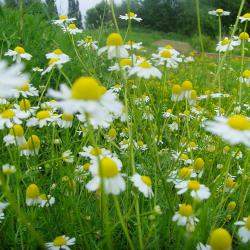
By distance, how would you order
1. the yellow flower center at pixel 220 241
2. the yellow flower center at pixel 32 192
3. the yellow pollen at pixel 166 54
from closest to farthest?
the yellow flower center at pixel 220 241, the yellow flower center at pixel 32 192, the yellow pollen at pixel 166 54

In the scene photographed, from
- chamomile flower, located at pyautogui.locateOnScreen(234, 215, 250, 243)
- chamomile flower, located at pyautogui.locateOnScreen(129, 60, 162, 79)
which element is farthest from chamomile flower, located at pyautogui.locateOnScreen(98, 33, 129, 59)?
chamomile flower, located at pyautogui.locateOnScreen(234, 215, 250, 243)

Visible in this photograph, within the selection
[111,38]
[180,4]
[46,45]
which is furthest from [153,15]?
[111,38]

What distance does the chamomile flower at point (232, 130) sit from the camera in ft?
2.56

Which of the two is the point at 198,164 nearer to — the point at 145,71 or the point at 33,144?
the point at 145,71

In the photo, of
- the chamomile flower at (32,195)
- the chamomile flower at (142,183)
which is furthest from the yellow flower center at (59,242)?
the chamomile flower at (142,183)

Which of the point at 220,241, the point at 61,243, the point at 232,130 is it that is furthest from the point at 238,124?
the point at 61,243

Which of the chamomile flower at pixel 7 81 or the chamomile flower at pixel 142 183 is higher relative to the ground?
the chamomile flower at pixel 7 81

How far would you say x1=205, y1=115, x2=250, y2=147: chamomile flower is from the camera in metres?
0.78

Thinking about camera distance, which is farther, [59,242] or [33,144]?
[33,144]

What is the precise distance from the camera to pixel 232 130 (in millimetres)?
835

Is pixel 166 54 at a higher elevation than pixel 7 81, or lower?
lower

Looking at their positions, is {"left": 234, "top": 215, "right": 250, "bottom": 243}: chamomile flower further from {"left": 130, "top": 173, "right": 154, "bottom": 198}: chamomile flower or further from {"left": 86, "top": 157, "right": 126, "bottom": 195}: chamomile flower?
{"left": 86, "top": 157, "right": 126, "bottom": 195}: chamomile flower

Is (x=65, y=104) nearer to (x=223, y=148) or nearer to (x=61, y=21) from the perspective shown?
(x=223, y=148)

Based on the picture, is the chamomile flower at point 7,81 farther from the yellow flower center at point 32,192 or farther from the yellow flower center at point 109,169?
the yellow flower center at point 32,192
